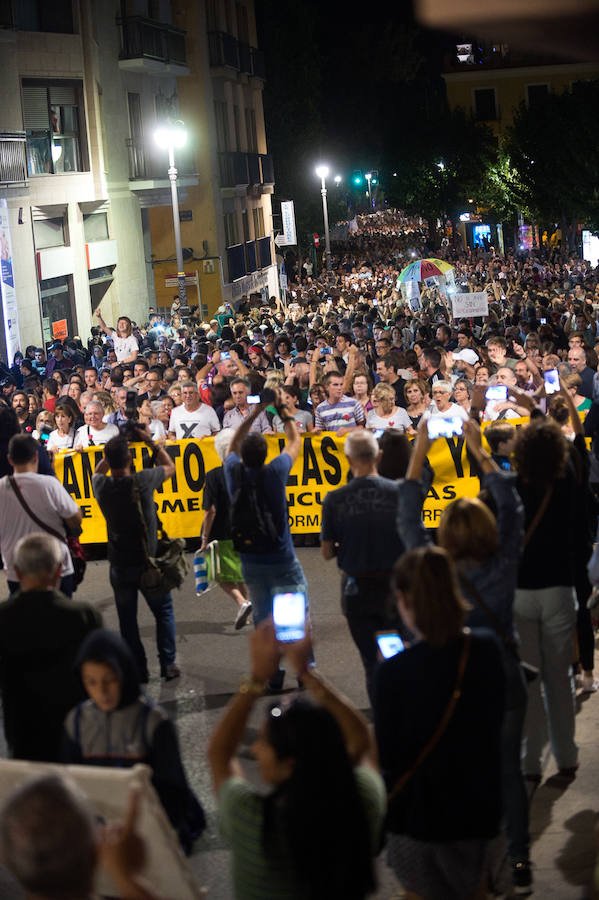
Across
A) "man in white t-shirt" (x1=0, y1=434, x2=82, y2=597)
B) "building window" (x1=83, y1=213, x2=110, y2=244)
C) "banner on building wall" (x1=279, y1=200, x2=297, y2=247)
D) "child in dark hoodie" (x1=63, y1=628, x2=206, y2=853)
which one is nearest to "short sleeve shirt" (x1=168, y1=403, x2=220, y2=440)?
"man in white t-shirt" (x1=0, y1=434, x2=82, y2=597)

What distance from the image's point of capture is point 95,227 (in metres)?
33.5

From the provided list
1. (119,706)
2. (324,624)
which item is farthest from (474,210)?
(119,706)

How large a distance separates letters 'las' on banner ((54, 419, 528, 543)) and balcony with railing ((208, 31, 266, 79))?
31.1 meters

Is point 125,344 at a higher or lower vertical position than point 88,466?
higher

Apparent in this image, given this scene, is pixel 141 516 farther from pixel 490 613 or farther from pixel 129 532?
pixel 490 613

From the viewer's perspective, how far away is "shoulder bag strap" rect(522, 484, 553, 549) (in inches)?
245

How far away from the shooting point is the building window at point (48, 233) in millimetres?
29614

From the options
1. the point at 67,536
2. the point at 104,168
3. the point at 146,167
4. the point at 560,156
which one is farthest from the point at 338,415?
the point at 560,156

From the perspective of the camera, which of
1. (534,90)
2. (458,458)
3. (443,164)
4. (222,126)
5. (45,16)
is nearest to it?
(458,458)

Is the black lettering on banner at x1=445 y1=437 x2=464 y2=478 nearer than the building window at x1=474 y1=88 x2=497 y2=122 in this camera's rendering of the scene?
Yes

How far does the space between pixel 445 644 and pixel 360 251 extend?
72850mm

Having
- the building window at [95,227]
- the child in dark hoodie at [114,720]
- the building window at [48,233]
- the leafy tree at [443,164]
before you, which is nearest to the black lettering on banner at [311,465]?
the child in dark hoodie at [114,720]

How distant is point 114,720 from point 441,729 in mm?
1399

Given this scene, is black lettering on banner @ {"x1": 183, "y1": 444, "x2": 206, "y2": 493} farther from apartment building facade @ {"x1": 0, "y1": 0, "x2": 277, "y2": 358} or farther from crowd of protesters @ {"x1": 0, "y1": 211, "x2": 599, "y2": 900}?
apartment building facade @ {"x1": 0, "y1": 0, "x2": 277, "y2": 358}
